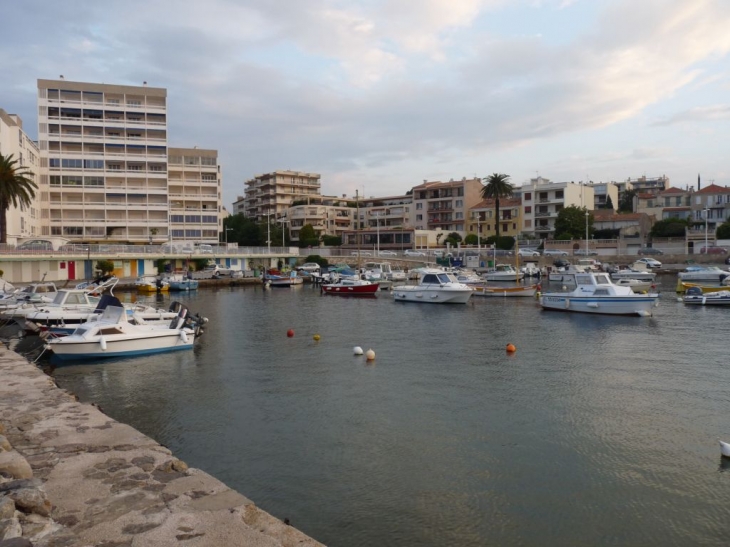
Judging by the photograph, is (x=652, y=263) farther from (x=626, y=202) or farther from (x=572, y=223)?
(x=626, y=202)

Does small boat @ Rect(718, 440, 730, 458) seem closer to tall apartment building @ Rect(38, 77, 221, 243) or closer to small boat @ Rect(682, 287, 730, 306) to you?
small boat @ Rect(682, 287, 730, 306)

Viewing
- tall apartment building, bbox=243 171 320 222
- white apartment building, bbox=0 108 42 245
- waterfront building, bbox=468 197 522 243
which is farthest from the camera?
tall apartment building, bbox=243 171 320 222

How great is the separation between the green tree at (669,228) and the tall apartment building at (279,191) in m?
82.5

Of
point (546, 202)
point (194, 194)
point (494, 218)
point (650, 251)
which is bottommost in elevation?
point (650, 251)

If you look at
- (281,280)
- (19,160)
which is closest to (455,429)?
(281,280)

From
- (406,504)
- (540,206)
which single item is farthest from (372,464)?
(540,206)

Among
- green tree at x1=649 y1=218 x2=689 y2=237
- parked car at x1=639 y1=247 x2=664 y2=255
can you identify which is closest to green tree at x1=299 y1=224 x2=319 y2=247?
parked car at x1=639 y1=247 x2=664 y2=255

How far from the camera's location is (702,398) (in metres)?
20.2

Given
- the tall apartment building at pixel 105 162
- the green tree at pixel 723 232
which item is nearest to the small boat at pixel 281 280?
the tall apartment building at pixel 105 162

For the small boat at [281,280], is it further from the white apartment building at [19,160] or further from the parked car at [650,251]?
the parked car at [650,251]

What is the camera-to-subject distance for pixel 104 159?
323 ft

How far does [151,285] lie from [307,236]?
2546 inches

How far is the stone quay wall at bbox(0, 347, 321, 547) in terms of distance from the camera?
842 centimetres

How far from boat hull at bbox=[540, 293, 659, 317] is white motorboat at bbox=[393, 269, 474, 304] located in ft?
26.2
